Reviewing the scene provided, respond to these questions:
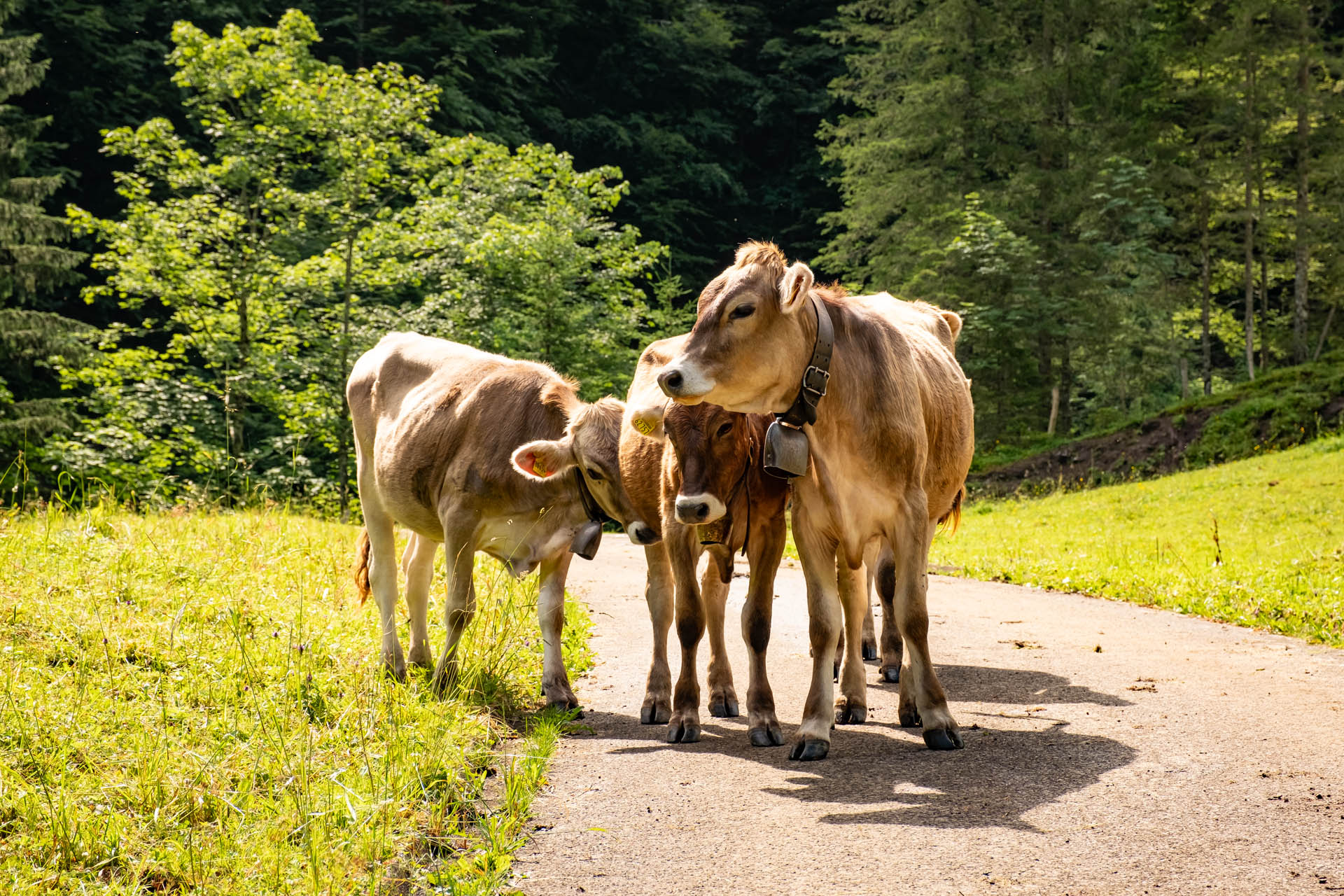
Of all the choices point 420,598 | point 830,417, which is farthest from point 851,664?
point 420,598

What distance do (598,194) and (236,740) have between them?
92.6 ft

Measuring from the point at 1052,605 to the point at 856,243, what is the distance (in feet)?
93.0

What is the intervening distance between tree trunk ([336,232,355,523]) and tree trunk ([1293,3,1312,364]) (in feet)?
78.4

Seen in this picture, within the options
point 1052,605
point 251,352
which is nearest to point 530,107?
point 251,352

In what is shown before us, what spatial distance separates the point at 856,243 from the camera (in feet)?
122

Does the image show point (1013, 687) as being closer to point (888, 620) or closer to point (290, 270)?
point (888, 620)

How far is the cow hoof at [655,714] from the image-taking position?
6199 mm

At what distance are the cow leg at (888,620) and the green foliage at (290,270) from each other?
14.7 meters

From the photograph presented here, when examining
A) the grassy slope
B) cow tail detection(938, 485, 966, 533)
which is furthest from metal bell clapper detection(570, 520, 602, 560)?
the grassy slope

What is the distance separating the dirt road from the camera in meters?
3.63

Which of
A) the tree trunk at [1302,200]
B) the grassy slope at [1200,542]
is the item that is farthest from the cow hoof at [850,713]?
the tree trunk at [1302,200]

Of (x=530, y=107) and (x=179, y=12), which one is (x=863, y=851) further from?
(x=530, y=107)

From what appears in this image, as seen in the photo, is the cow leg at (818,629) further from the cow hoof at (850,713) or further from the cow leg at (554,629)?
the cow leg at (554,629)

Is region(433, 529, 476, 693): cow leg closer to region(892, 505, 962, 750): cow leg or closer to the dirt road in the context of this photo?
the dirt road
